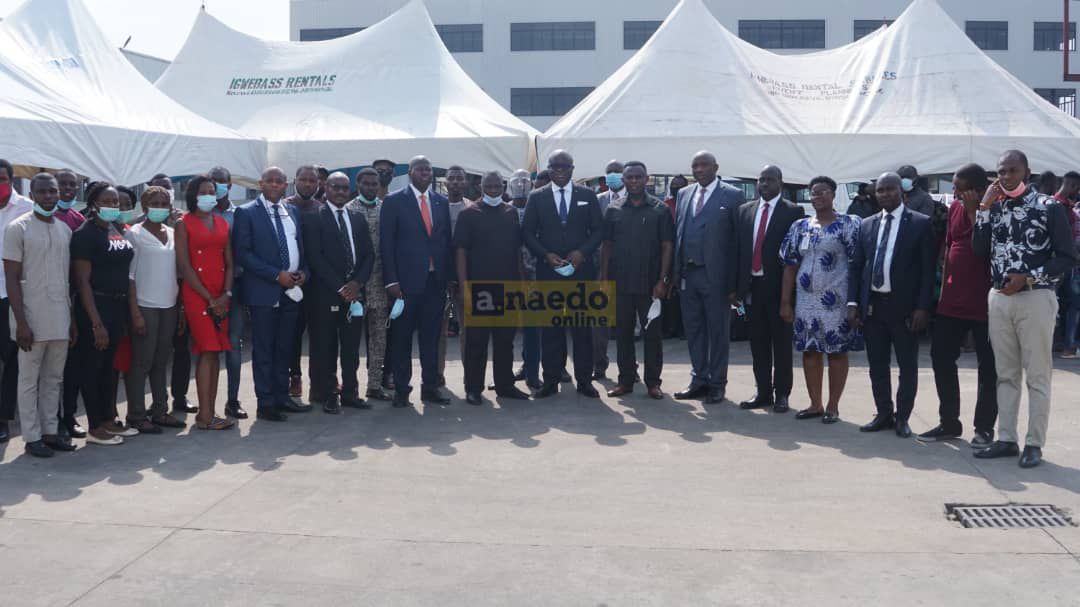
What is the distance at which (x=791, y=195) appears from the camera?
13961 millimetres

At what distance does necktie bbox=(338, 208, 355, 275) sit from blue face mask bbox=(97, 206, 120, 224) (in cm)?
175

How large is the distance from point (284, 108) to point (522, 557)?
34.6 ft

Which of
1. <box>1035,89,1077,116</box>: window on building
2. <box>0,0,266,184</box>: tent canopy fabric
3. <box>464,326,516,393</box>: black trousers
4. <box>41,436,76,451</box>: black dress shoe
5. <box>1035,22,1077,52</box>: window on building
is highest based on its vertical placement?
<box>1035,22,1077,52</box>: window on building

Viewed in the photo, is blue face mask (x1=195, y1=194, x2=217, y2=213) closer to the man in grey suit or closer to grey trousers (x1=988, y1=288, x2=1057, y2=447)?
the man in grey suit

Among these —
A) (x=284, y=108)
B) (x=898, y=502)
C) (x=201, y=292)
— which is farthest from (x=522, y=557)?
(x=284, y=108)

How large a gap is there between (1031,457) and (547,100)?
37712 mm

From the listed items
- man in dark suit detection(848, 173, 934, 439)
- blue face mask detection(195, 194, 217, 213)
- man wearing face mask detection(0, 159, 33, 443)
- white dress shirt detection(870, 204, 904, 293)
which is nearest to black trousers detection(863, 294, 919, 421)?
man in dark suit detection(848, 173, 934, 439)

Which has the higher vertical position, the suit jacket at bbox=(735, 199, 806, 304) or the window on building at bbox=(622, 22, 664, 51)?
the window on building at bbox=(622, 22, 664, 51)

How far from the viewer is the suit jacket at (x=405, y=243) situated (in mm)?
7555

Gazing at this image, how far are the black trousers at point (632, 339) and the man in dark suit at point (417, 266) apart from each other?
4.93 ft

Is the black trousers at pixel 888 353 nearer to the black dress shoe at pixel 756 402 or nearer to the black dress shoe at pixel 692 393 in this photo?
the black dress shoe at pixel 756 402

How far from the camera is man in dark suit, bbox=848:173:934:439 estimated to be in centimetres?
652

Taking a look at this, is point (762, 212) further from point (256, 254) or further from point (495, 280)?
point (256, 254)

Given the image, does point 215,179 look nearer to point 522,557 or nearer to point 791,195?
point 522,557
